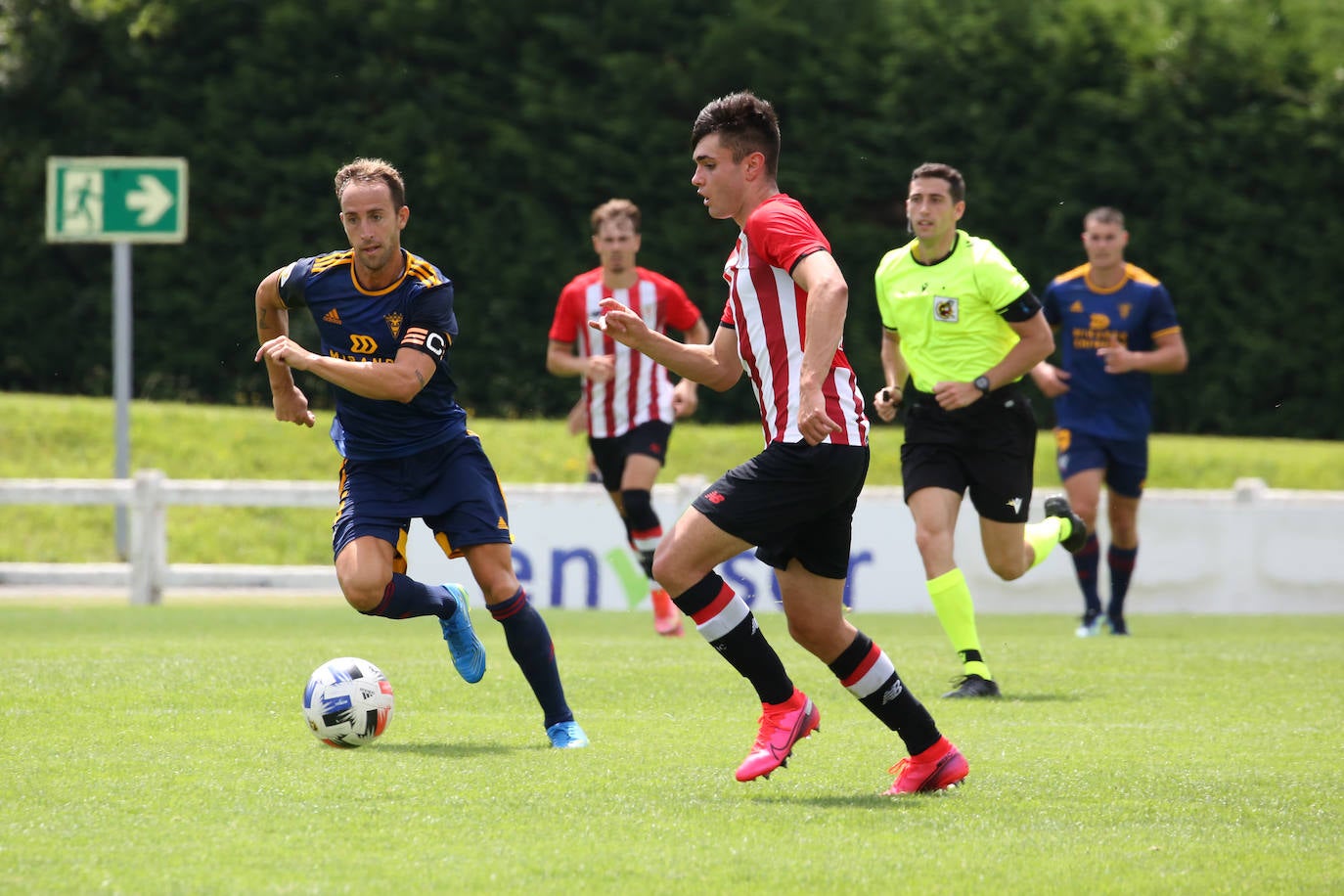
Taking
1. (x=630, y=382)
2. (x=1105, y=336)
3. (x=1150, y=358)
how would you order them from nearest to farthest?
(x=630, y=382), (x=1150, y=358), (x=1105, y=336)

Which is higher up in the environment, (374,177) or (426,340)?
(374,177)

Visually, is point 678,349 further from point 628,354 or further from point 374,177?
point 628,354

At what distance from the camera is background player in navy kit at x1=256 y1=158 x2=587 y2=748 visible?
22.0ft

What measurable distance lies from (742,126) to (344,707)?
2.44m

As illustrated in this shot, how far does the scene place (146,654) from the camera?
31.6ft

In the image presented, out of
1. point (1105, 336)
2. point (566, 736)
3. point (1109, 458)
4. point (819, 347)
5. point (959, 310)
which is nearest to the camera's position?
point (819, 347)

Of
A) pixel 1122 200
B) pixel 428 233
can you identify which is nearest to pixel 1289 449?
pixel 1122 200

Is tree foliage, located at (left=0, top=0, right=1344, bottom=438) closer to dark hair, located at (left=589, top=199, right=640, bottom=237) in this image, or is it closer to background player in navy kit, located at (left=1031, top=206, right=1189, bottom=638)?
background player in navy kit, located at (left=1031, top=206, right=1189, bottom=638)

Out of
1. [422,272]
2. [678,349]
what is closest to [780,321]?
[678,349]

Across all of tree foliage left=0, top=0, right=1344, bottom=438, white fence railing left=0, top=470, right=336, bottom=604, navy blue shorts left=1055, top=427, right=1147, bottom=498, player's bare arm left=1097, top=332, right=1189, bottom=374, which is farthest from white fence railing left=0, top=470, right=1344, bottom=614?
tree foliage left=0, top=0, right=1344, bottom=438

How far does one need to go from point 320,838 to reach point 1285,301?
17.1 meters

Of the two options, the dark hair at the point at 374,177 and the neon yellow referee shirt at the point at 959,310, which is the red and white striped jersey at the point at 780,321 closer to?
the dark hair at the point at 374,177

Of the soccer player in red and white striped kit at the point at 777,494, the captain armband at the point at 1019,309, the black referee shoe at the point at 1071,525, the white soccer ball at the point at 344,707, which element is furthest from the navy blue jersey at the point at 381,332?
the black referee shoe at the point at 1071,525

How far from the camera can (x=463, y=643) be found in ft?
23.6
